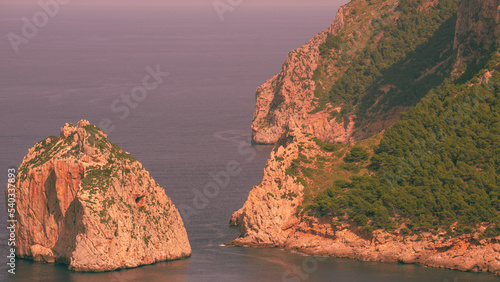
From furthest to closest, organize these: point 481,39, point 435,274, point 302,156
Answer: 1. point 481,39
2. point 302,156
3. point 435,274

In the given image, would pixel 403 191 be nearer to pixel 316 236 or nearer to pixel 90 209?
pixel 316 236

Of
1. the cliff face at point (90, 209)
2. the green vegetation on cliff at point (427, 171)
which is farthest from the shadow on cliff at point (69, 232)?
the green vegetation on cliff at point (427, 171)

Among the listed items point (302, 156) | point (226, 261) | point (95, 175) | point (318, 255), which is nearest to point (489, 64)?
point (302, 156)

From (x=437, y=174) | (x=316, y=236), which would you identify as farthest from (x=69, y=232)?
(x=437, y=174)

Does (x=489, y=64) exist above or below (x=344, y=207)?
above

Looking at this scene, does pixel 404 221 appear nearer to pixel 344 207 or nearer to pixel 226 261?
pixel 344 207

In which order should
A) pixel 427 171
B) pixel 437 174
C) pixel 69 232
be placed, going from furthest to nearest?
pixel 427 171 < pixel 437 174 < pixel 69 232

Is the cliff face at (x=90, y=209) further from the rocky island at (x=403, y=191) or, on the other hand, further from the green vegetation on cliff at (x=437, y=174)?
the green vegetation on cliff at (x=437, y=174)

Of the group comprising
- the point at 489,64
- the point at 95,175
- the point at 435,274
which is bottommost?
the point at 435,274
